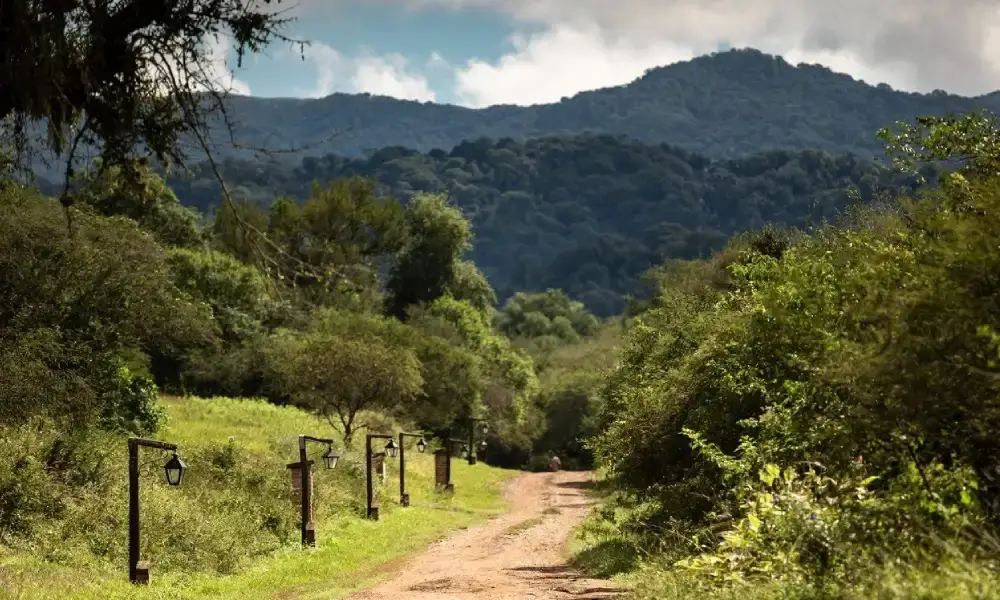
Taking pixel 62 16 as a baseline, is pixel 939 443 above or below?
below

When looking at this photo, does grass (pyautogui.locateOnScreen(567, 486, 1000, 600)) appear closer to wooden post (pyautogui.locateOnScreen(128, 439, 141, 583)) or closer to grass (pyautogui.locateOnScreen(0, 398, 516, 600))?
grass (pyautogui.locateOnScreen(0, 398, 516, 600))

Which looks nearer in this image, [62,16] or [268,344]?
[62,16]

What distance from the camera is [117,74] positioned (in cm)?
872

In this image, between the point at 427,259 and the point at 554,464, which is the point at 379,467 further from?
the point at 427,259

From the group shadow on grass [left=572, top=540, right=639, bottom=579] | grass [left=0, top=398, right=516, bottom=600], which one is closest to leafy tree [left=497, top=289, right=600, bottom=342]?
grass [left=0, top=398, right=516, bottom=600]

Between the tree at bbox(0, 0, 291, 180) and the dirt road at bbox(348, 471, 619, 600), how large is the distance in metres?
9.85

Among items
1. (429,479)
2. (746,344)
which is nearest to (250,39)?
(746,344)

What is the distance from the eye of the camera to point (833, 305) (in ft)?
41.6

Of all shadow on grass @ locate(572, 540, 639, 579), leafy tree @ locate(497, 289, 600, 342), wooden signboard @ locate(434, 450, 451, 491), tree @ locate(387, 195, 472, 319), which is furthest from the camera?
leafy tree @ locate(497, 289, 600, 342)

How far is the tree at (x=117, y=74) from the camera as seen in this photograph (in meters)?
7.75

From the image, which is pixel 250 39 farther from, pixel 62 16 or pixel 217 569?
pixel 217 569

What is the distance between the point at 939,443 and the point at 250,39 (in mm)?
7512

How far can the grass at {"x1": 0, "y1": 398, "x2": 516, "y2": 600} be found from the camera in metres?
18.9

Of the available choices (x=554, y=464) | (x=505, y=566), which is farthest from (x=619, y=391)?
(x=554, y=464)
